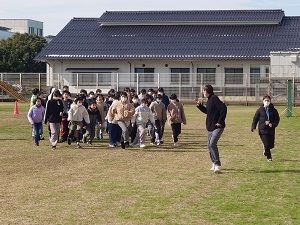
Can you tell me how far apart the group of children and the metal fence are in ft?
89.9

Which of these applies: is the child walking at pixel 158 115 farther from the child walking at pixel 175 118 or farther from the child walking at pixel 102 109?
the child walking at pixel 102 109

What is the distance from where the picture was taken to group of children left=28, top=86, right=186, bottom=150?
20.5 metres

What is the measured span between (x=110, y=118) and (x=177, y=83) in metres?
31.5

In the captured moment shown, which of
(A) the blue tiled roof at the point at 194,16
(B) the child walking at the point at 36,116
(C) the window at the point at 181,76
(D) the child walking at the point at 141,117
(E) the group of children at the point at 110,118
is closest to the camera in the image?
(E) the group of children at the point at 110,118

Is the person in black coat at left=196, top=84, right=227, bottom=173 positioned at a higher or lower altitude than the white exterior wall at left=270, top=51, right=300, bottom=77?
lower

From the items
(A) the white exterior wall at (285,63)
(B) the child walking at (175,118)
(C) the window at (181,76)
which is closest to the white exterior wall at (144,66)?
(C) the window at (181,76)

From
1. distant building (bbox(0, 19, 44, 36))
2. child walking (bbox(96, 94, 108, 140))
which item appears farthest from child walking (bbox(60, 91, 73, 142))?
distant building (bbox(0, 19, 44, 36))

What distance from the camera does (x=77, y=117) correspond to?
824 inches

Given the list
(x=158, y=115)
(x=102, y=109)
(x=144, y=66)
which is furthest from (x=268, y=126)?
(x=144, y=66)

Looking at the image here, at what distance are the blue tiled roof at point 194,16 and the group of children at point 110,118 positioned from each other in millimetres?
36024

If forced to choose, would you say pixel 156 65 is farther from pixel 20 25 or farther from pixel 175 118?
pixel 20 25

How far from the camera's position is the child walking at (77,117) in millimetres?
20781

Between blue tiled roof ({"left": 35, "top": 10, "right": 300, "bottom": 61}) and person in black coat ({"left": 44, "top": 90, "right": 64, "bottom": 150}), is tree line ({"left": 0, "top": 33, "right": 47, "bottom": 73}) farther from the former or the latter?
person in black coat ({"left": 44, "top": 90, "right": 64, "bottom": 150})

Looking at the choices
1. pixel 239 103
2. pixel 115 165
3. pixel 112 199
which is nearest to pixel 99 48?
pixel 239 103
